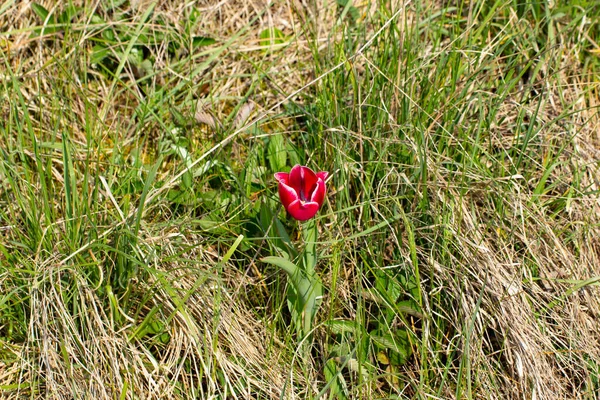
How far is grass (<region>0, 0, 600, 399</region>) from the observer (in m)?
1.88

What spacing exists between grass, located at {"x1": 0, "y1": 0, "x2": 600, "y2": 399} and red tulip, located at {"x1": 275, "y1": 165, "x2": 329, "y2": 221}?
0.10 metres

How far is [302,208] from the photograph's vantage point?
5.83 ft

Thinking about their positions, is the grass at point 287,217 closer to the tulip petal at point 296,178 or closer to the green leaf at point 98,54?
the green leaf at point 98,54

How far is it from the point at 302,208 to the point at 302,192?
150mm

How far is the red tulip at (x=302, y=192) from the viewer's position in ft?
5.84


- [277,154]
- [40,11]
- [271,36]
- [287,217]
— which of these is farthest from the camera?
[271,36]

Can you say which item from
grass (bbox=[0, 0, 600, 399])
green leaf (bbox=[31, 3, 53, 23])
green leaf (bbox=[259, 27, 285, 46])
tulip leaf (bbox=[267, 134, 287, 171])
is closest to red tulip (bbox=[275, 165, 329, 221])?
grass (bbox=[0, 0, 600, 399])

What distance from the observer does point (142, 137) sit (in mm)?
2428

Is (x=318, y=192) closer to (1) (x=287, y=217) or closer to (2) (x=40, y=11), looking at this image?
(1) (x=287, y=217)

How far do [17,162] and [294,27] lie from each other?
3.45ft

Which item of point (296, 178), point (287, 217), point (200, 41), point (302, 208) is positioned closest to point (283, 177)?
point (296, 178)

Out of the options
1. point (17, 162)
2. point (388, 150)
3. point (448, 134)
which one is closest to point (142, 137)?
point (17, 162)

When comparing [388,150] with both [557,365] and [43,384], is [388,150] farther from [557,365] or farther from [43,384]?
[43,384]

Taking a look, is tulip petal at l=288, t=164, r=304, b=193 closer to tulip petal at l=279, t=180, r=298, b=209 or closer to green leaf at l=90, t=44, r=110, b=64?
tulip petal at l=279, t=180, r=298, b=209
